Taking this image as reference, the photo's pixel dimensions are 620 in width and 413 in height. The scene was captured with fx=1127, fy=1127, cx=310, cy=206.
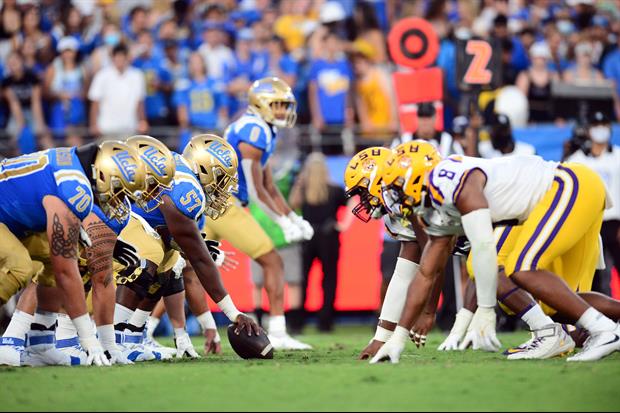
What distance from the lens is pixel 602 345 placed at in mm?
7602

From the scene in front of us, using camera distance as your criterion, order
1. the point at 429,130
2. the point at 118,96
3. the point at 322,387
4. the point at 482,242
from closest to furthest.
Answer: the point at 322,387 → the point at 482,242 → the point at 429,130 → the point at 118,96

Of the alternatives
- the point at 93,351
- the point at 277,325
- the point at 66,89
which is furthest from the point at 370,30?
the point at 93,351

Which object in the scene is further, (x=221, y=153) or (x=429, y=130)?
(x=429, y=130)

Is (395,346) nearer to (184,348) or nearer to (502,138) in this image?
(184,348)

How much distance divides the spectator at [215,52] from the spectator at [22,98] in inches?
97.2

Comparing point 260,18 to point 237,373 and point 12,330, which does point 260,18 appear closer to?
point 12,330

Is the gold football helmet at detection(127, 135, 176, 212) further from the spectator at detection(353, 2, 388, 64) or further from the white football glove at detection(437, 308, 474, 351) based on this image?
the spectator at detection(353, 2, 388, 64)

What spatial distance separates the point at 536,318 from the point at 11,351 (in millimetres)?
3896

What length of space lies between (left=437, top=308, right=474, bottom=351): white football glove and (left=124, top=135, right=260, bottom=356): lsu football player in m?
2.13

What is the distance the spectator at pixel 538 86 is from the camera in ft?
51.4

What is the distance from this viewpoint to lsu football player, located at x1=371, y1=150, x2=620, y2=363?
7.45 meters

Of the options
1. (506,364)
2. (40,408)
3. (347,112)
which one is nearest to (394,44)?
(347,112)

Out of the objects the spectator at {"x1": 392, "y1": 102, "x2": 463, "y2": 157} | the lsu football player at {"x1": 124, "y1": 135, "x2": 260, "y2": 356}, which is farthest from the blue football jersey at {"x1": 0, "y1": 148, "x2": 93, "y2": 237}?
the spectator at {"x1": 392, "y1": 102, "x2": 463, "y2": 157}

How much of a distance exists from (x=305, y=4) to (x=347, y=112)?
2840mm
